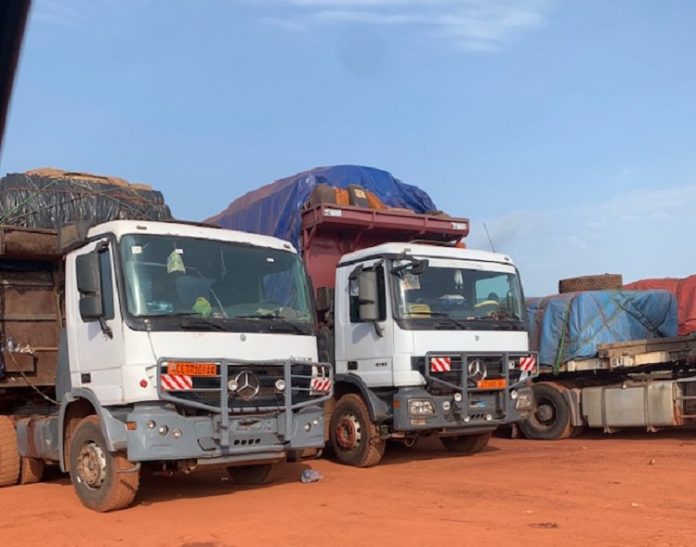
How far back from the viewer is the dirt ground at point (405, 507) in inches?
221

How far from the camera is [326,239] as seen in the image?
1069 cm

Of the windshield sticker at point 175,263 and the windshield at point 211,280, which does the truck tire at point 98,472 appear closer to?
the windshield at point 211,280

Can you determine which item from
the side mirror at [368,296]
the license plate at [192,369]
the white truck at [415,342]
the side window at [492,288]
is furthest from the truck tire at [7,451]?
the side window at [492,288]

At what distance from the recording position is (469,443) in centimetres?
1077

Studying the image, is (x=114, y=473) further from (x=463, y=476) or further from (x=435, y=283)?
(x=435, y=283)

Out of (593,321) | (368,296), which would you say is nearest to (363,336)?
(368,296)

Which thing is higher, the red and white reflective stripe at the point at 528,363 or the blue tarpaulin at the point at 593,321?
the blue tarpaulin at the point at 593,321

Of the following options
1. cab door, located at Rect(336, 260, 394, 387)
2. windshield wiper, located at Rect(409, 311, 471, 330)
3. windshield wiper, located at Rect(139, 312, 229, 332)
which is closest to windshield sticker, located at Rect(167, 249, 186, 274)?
windshield wiper, located at Rect(139, 312, 229, 332)

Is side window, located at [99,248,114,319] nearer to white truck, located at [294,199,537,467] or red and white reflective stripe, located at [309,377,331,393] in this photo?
red and white reflective stripe, located at [309,377,331,393]

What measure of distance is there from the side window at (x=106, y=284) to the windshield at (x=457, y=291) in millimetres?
3542

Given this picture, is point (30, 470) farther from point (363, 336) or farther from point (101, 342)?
point (363, 336)

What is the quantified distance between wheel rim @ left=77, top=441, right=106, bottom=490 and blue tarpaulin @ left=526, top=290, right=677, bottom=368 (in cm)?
780

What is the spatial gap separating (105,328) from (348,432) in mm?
3928

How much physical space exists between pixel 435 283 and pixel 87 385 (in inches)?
169
